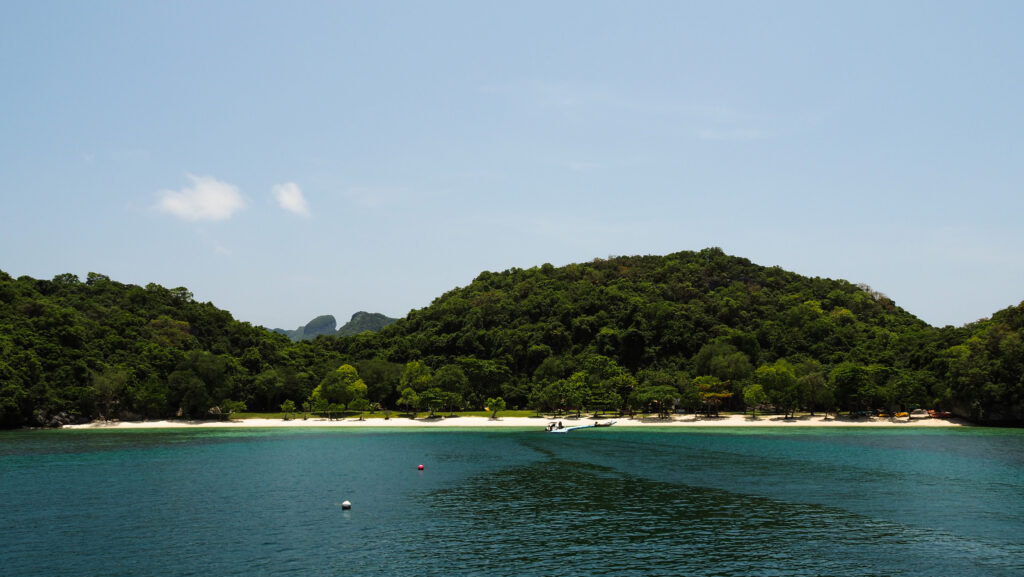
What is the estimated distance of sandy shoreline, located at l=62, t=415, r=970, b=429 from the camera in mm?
112125

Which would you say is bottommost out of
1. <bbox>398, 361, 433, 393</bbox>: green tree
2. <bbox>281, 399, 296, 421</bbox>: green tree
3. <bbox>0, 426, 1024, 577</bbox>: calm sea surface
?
<bbox>0, 426, 1024, 577</bbox>: calm sea surface

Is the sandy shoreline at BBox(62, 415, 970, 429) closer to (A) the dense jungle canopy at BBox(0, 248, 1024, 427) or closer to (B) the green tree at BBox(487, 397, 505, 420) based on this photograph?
(B) the green tree at BBox(487, 397, 505, 420)

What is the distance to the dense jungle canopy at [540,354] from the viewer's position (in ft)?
371

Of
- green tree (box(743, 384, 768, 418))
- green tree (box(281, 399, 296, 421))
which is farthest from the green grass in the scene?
green tree (box(743, 384, 768, 418))

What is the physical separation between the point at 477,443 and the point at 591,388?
44490 mm

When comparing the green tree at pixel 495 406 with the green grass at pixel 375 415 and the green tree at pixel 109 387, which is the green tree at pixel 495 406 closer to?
the green grass at pixel 375 415

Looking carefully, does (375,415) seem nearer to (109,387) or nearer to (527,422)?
(527,422)

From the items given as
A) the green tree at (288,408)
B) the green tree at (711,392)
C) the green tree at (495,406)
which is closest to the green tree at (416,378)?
the green tree at (495,406)

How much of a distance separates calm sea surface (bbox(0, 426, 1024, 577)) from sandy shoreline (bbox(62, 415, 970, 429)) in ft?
110

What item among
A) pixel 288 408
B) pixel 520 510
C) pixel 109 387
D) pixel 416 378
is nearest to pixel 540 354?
pixel 416 378

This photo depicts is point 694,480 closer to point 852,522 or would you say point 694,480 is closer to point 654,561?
point 852,522

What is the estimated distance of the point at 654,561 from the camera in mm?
30766

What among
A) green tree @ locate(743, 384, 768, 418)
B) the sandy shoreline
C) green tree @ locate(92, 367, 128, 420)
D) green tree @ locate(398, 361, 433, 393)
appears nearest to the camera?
the sandy shoreline

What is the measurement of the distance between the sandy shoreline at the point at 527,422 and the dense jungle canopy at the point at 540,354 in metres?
3.06
